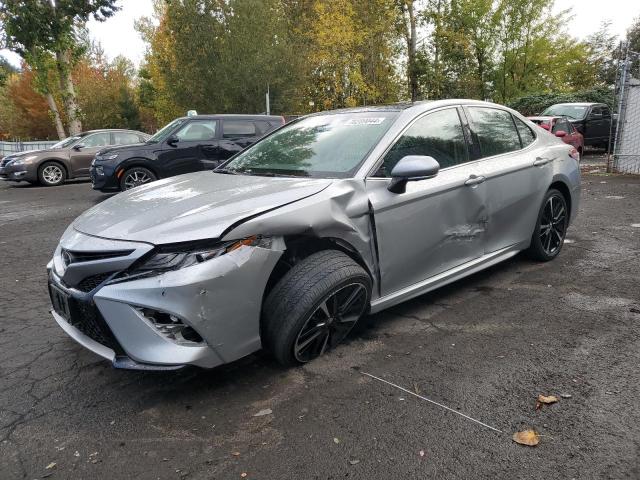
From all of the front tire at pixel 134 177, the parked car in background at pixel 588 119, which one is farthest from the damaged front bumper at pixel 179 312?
the parked car in background at pixel 588 119

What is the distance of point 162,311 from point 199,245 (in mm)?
359

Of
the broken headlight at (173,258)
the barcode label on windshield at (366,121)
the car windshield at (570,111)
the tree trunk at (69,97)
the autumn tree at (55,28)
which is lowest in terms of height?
the car windshield at (570,111)

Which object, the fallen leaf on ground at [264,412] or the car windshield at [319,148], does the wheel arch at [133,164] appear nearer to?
the car windshield at [319,148]

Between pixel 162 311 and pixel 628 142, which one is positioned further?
pixel 628 142

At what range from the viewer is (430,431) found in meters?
2.30

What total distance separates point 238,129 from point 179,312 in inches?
340

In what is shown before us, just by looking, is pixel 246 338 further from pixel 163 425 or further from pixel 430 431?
pixel 430 431

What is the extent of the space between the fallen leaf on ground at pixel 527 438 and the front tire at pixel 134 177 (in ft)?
29.3

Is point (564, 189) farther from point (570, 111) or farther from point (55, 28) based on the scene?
point (55, 28)

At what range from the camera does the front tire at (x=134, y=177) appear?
9.87 metres

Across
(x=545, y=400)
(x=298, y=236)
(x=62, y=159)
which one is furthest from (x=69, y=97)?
(x=545, y=400)

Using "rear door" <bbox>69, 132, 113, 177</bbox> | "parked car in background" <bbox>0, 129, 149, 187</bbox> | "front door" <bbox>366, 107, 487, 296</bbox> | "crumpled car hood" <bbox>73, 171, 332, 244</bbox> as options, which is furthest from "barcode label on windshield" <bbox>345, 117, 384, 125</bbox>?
"rear door" <bbox>69, 132, 113, 177</bbox>

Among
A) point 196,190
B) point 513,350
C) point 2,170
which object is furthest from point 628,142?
point 2,170

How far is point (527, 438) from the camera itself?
2.22 meters
